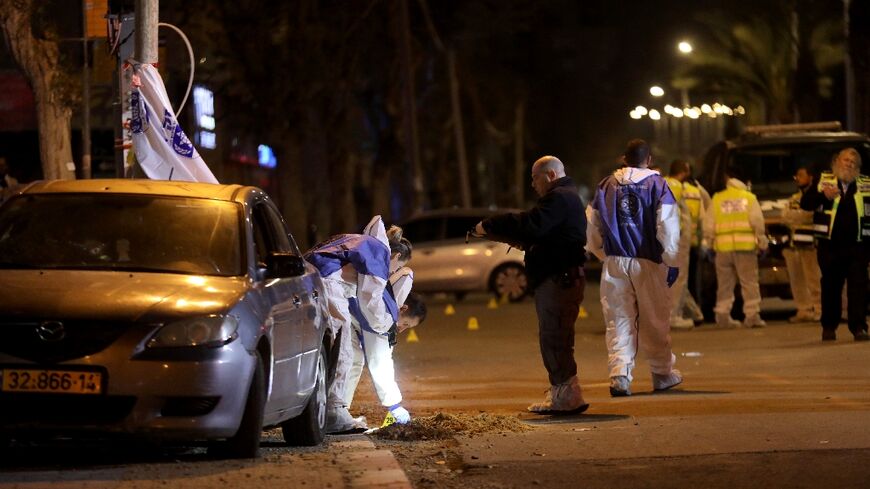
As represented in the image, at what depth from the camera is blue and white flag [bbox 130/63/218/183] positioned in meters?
12.2

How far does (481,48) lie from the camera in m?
58.4

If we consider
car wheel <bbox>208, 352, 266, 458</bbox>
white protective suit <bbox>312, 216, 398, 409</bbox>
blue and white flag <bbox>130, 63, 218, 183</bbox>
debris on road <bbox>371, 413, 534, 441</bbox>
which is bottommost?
debris on road <bbox>371, 413, 534, 441</bbox>

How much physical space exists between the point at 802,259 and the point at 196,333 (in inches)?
483

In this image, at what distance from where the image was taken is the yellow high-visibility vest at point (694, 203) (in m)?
19.0

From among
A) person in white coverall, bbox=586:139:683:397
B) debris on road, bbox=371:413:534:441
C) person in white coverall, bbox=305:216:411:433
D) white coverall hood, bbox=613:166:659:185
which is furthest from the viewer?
white coverall hood, bbox=613:166:659:185

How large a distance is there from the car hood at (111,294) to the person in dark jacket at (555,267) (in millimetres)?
3017

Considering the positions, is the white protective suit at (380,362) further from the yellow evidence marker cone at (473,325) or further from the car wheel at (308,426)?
the yellow evidence marker cone at (473,325)

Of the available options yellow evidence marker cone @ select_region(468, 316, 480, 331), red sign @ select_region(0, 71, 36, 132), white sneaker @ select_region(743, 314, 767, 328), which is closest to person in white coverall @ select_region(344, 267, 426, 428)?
white sneaker @ select_region(743, 314, 767, 328)

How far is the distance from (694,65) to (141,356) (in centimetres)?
3407

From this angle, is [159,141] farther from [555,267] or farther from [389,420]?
[555,267]

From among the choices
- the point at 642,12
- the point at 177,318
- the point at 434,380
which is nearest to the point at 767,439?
the point at 177,318

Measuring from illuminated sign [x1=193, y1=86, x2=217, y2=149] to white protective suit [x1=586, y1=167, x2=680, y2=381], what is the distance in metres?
22.1

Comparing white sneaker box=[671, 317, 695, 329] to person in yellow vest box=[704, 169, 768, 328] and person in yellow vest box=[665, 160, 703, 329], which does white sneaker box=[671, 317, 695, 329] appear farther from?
person in yellow vest box=[704, 169, 768, 328]

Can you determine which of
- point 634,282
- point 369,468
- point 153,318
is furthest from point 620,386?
point 153,318
